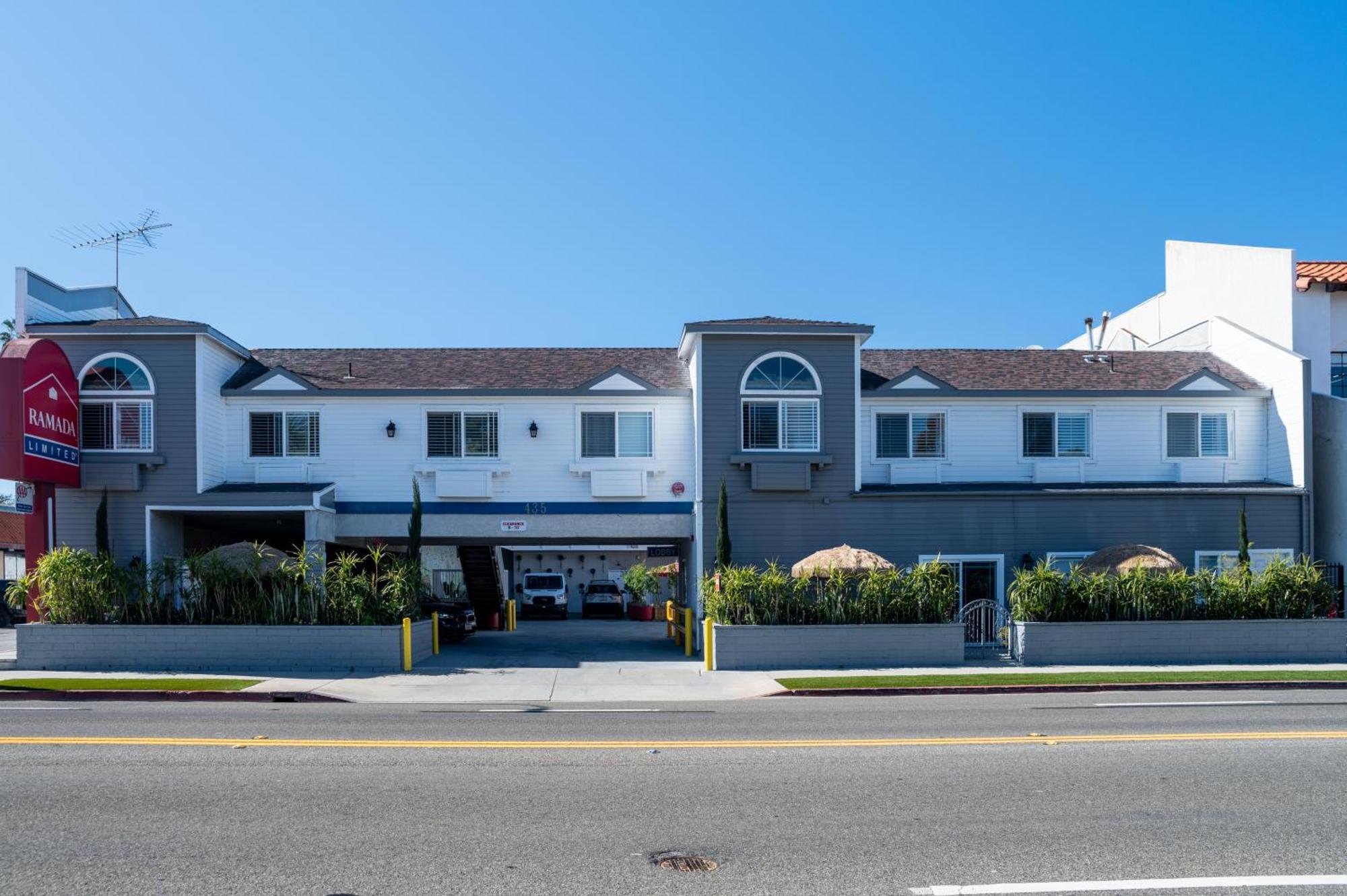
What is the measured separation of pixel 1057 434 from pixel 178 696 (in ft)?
67.6

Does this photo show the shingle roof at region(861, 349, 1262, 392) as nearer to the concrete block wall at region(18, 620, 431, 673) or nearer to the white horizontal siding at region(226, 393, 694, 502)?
the white horizontal siding at region(226, 393, 694, 502)

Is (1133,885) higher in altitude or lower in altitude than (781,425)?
lower

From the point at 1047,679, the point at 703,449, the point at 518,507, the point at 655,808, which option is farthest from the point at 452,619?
the point at 655,808

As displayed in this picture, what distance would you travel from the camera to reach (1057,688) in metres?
17.1

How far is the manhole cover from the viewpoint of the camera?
686cm

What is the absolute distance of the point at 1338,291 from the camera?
93.9ft

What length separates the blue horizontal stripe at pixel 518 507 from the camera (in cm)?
2620

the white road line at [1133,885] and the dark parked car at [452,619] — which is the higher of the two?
the white road line at [1133,885]

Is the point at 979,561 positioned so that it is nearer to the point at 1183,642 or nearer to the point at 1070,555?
the point at 1070,555

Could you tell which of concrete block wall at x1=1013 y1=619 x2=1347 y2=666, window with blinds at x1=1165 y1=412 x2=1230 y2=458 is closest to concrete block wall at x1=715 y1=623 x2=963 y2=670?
concrete block wall at x1=1013 y1=619 x2=1347 y2=666

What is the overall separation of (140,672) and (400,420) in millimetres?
8641

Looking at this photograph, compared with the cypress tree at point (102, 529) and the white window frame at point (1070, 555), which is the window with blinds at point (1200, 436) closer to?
the white window frame at point (1070, 555)

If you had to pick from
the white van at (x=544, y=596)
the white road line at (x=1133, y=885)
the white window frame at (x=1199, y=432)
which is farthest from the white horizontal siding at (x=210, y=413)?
the white window frame at (x=1199, y=432)

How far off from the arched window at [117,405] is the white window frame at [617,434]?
9.74m
